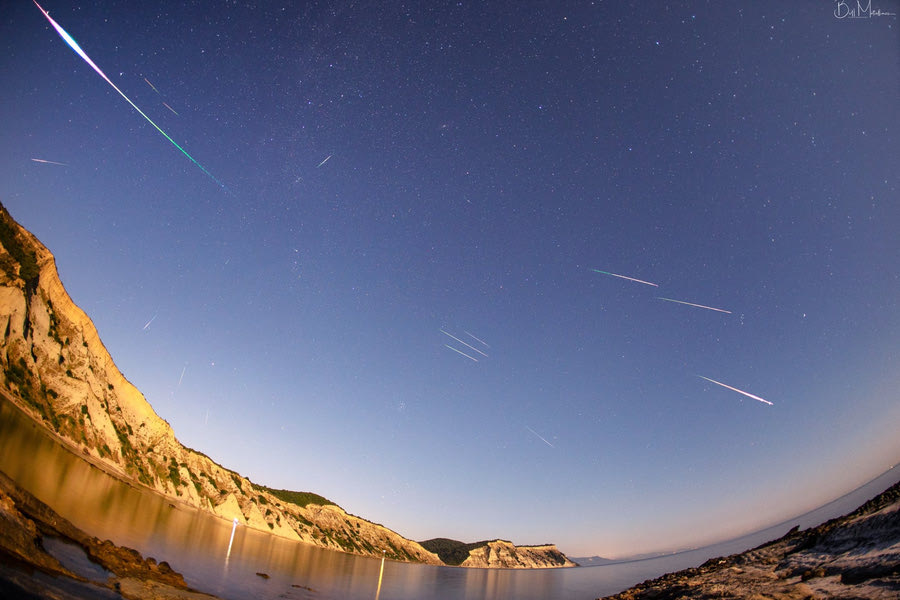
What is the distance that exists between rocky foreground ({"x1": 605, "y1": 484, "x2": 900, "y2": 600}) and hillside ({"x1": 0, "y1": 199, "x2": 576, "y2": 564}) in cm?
8440

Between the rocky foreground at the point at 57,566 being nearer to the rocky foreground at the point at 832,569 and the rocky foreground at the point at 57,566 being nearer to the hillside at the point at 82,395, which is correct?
the rocky foreground at the point at 832,569

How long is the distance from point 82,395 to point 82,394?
0.19 metres

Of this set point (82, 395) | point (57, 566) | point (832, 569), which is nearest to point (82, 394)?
point (82, 395)

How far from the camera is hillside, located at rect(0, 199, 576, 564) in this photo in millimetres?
53031

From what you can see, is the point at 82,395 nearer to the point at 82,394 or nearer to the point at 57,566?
the point at 82,394

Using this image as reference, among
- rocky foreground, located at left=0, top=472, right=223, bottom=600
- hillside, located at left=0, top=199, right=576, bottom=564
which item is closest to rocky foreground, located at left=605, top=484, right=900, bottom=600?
rocky foreground, located at left=0, top=472, right=223, bottom=600

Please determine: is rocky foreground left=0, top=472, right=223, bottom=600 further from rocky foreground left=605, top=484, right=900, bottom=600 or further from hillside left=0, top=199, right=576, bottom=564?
hillside left=0, top=199, right=576, bottom=564

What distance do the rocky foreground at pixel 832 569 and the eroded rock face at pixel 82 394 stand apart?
84.5 metres

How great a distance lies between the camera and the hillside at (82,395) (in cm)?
5303

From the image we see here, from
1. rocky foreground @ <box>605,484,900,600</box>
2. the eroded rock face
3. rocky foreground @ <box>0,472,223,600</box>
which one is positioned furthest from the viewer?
the eroded rock face

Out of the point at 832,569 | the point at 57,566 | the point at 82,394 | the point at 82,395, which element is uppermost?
the point at 832,569

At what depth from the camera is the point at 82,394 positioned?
6456 cm

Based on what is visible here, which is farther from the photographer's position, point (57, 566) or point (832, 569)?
point (832, 569)

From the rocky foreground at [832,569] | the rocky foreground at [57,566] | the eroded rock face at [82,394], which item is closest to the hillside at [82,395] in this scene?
the eroded rock face at [82,394]
